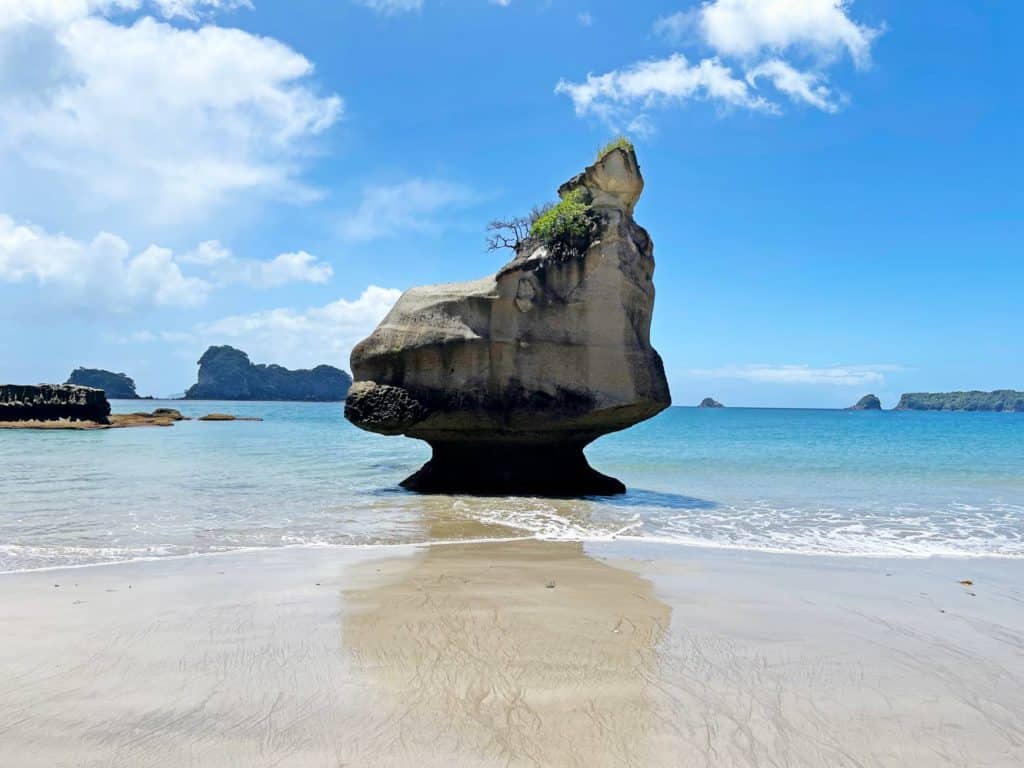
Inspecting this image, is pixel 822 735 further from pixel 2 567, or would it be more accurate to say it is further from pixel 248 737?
pixel 2 567

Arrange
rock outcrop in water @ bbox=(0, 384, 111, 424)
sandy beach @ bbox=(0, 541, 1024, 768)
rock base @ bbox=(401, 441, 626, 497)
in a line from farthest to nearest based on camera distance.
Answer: rock outcrop in water @ bbox=(0, 384, 111, 424)
rock base @ bbox=(401, 441, 626, 497)
sandy beach @ bbox=(0, 541, 1024, 768)

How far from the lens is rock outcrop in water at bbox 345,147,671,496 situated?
1434 cm

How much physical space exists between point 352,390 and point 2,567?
7972mm

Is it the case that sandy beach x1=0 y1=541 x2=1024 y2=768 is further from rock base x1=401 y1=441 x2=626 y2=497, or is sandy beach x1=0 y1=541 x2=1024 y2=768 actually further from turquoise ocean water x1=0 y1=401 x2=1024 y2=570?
rock base x1=401 y1=441 x2=626 y2=497

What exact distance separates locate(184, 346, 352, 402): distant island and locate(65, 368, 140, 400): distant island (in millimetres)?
11500

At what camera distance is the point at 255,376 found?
148125 millimetres

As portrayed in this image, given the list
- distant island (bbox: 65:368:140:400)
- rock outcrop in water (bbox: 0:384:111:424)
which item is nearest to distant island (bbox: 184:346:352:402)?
distant island (bbox: 65:368:140:400)

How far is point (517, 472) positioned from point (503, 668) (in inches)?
427

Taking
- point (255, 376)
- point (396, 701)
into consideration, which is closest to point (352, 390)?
point (396, 701)

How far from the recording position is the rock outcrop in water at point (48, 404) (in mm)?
44875

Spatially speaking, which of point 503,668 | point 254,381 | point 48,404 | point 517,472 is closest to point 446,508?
point 517,472

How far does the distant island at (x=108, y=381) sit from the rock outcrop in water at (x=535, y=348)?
142736 mm

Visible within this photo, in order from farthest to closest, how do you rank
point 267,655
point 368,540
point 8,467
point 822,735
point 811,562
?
point 8,467, point 368,540, point 811,562, point 267,655, point 822,735

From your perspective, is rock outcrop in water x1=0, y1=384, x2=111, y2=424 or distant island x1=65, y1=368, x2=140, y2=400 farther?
distant island x1=65, y1=368, x2=140, y2=400
